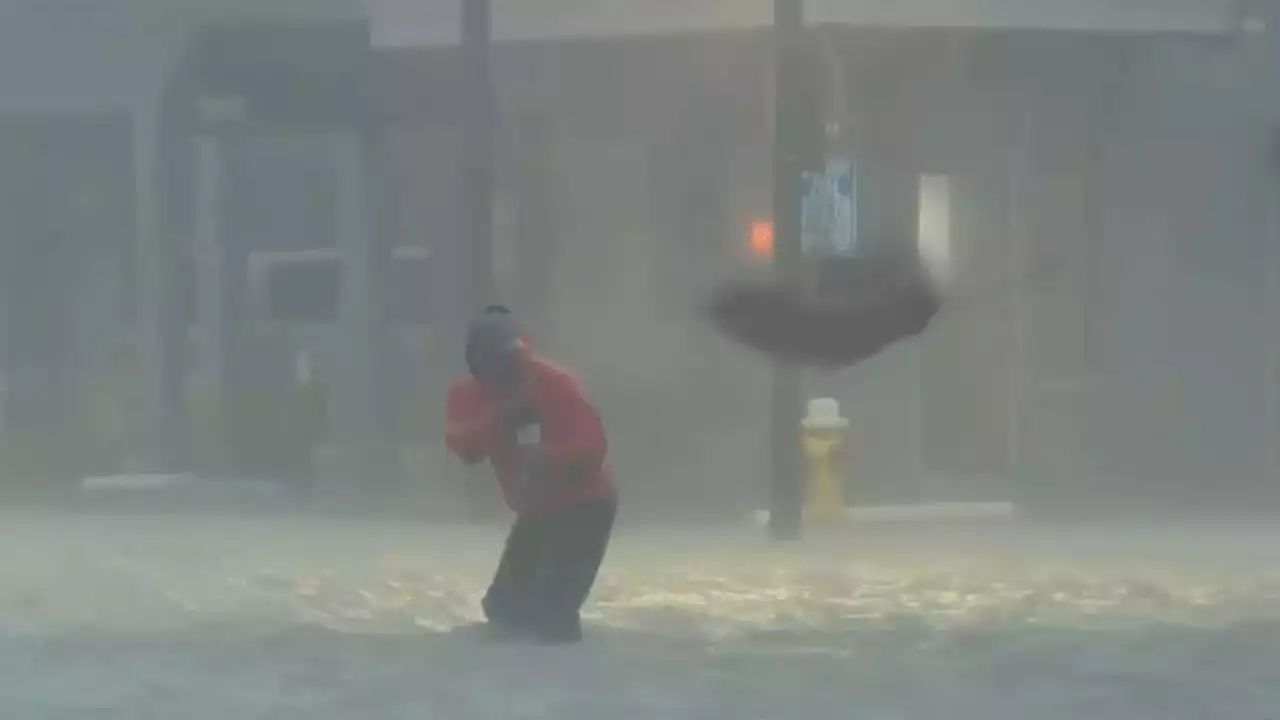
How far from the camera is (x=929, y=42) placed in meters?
10.6

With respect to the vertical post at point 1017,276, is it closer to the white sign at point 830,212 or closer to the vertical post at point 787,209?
the white sign at point 830,212

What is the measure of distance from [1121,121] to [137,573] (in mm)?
6265

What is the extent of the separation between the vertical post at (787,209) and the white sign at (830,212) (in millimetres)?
64

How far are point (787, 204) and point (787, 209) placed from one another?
33 millimetres

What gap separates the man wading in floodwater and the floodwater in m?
0.21

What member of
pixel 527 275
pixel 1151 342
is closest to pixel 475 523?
pixel 527 275

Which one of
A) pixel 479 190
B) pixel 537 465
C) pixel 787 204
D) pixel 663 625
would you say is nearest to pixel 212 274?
pixel 479 190

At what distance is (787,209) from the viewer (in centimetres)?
995

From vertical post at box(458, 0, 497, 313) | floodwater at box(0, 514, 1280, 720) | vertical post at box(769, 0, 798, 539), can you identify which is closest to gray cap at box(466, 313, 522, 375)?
floodwater at box(0, 514, 1280, 720)

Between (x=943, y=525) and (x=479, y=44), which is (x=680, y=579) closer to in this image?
(x=943, y=525)

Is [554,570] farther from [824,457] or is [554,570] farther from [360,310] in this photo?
[360,310]

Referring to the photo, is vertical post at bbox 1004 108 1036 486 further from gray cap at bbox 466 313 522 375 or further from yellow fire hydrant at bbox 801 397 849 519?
gray cap at bbox 466 313 522 375

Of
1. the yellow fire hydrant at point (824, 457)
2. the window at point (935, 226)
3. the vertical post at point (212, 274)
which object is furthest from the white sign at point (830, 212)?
the vertical post at point (212, 274)

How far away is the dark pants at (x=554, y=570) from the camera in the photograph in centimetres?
734
